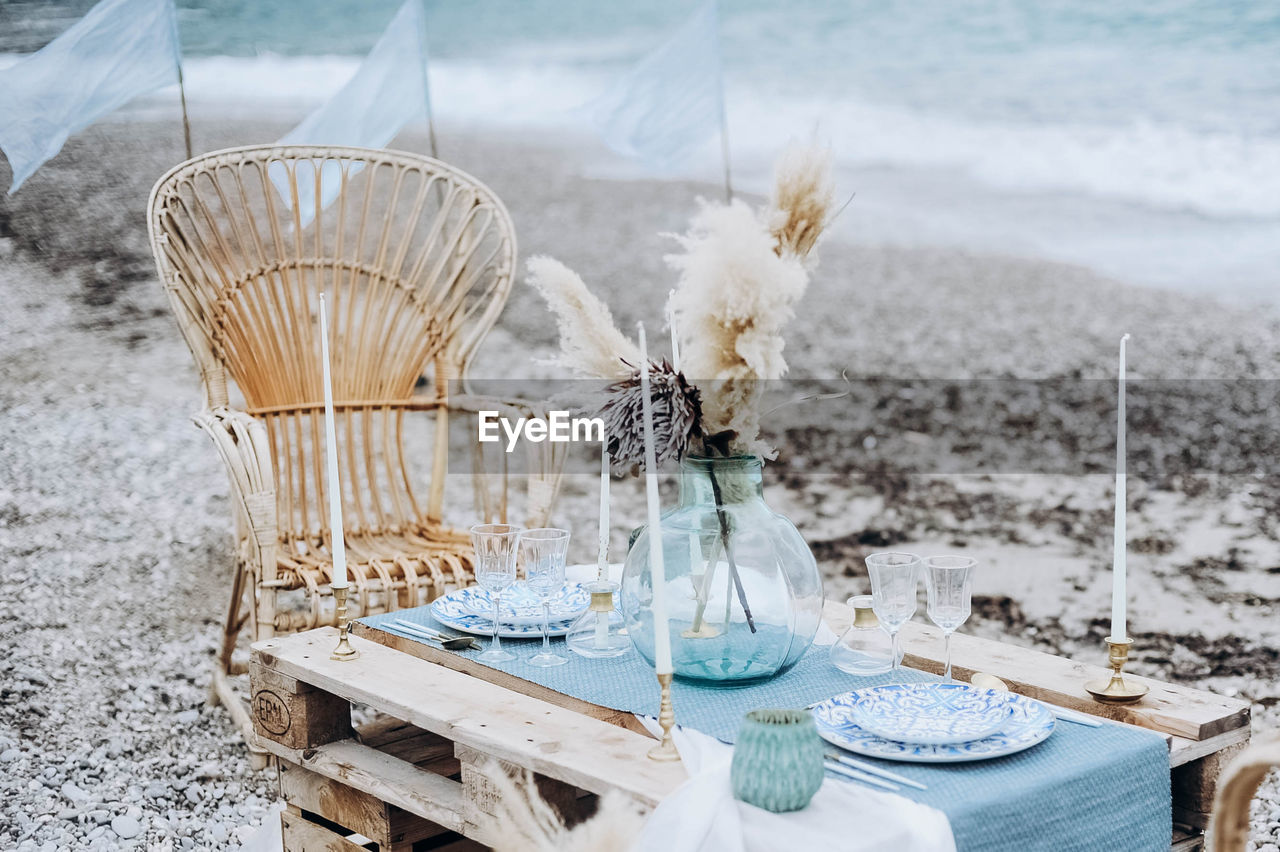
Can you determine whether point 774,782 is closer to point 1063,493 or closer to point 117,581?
point 117,581

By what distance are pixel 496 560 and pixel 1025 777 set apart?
26.3 inches

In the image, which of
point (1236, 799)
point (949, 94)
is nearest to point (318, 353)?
point (1236, 799)

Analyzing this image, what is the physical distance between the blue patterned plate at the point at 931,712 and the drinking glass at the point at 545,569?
0.41 metres

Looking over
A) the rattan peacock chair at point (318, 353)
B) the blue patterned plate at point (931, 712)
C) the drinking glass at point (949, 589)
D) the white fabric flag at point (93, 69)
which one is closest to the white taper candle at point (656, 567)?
the blue patterned plate at point (931, 712)

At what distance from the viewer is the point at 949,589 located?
1.30 meters

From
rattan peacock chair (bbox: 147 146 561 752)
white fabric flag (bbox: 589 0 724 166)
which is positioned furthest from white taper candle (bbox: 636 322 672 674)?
→ white fabric flag (bbox: 589 0 724 166)

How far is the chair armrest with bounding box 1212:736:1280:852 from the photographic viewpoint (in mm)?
767

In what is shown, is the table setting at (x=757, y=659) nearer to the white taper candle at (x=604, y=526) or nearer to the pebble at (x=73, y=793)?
the white taper candle at (x=604, y=526)

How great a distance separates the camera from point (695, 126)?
12.2 ft

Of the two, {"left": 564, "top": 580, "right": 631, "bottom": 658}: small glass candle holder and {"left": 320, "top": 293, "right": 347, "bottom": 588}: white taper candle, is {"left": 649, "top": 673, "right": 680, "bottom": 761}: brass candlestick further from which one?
{"left": 320, "top": 293, "right": 347, "bottom": 588}: white taper candle

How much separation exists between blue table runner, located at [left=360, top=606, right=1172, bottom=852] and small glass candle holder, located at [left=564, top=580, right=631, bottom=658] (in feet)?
0.35

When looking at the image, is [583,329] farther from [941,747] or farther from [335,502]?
[941,747]

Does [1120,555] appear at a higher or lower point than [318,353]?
lower

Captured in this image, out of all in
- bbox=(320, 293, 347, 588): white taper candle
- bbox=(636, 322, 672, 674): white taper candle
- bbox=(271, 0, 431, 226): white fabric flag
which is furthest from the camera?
bbox=(271, 0, 431, 226): white fabric flag
